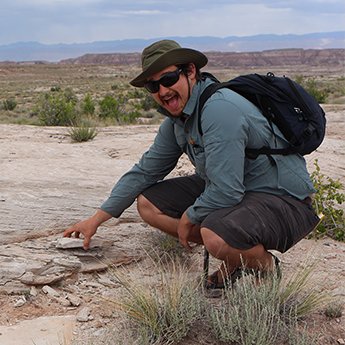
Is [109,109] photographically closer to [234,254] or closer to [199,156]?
[199,156]

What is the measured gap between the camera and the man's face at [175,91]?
12.1ft

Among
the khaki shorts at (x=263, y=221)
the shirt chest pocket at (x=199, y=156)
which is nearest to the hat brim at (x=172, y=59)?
the shirt chest pocket at (x=199, y=156)

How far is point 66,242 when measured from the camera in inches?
179

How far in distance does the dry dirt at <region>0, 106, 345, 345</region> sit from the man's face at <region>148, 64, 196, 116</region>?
3.60 feet

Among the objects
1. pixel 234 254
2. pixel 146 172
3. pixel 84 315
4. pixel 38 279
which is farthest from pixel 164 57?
pixel 38 279

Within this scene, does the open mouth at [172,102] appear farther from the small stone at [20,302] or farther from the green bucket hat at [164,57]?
the small stone at [20,302]

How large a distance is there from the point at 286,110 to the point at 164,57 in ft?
2.61

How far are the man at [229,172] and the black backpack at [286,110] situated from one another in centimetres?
5

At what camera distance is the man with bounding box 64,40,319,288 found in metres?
3.54

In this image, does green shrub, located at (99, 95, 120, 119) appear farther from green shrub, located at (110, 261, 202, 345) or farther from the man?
green shrub, located at (110, 261, 202, 345)

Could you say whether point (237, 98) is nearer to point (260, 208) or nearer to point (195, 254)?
point (260, 208)

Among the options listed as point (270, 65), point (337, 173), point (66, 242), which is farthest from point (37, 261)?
point (270, 65)

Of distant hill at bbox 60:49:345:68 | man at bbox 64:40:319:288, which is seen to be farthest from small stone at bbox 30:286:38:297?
distant hill at bbox 60:49:345:68

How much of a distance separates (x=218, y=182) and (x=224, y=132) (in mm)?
309
